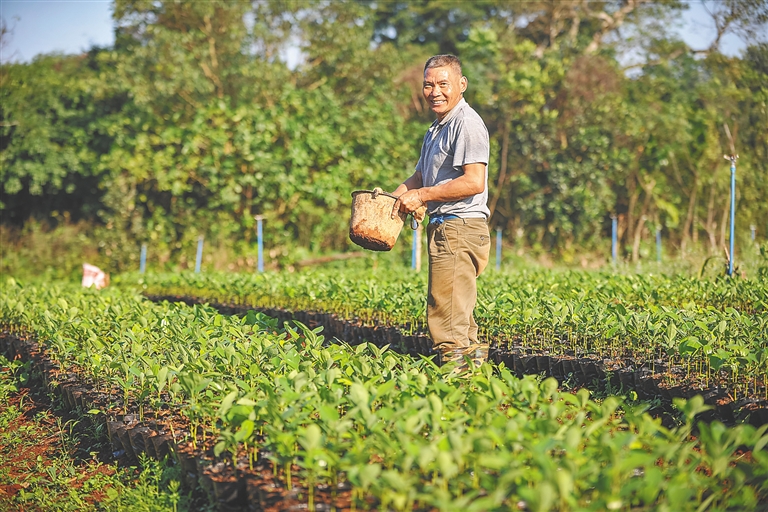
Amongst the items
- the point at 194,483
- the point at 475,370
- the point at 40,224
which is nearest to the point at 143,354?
the point at 194,483

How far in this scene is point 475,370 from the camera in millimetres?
3475

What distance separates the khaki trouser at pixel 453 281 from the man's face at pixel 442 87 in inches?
26.1

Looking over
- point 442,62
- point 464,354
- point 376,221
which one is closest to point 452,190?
point 376,221

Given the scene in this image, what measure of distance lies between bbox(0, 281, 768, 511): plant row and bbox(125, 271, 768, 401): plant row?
52 centimetres

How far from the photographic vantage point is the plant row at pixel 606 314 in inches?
157

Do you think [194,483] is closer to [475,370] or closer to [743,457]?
[475,370]

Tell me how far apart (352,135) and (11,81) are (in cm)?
695

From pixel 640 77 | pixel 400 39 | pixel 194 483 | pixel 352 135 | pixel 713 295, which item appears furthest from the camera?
pixel 400 39

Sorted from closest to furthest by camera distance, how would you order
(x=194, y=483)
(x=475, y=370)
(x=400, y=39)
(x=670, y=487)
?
(x=670, y=487) < (x=194, y=483) < (x=475, y=370) < (x=400, y=39)

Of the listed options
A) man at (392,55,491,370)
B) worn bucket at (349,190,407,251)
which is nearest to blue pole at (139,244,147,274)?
worn bucket at (349,190,407,251)

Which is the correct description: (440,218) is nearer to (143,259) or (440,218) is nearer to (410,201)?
(410,201)

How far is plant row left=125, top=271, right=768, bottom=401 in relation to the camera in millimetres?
3980

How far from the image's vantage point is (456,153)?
421 cm

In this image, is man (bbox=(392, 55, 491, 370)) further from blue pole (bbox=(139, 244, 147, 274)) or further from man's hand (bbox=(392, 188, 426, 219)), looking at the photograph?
blue pole (bbox=(139, 244, 147, 274))
